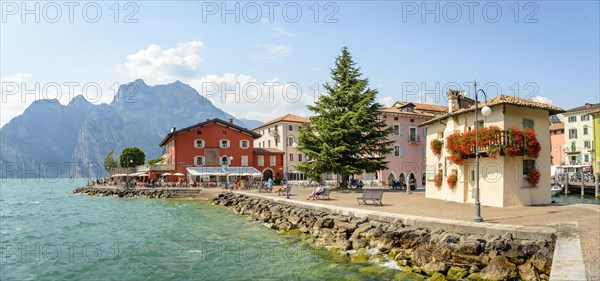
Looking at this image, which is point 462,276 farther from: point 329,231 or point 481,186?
point 481,186

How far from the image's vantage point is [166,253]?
19.3m

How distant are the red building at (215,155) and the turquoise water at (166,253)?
29.4m

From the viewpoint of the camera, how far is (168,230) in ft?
85.1

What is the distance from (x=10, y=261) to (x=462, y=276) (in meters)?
17.9

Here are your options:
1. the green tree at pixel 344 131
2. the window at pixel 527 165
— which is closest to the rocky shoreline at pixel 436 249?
the window at pixel 527 165

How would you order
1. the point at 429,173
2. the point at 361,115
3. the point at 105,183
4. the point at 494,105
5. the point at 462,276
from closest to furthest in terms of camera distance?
the point at 462,276 → the point at 494,105 → the point at 429,173 → the point at 361,115 → the point at 105,183

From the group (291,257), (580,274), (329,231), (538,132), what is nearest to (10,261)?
(291,257)

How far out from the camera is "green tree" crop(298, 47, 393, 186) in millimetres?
40938

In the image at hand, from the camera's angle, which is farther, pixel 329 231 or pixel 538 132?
pixel 538 132

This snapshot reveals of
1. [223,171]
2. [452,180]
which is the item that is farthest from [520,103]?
[223,171]

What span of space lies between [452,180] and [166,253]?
16.4 m

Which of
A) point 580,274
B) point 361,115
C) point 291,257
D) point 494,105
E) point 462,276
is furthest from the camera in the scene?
point 361,115

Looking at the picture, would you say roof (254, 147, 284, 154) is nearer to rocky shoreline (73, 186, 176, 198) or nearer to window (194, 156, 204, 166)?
window (194, 156, 204, 166)

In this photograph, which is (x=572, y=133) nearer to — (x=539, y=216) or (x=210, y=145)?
(x=210, y=145)
